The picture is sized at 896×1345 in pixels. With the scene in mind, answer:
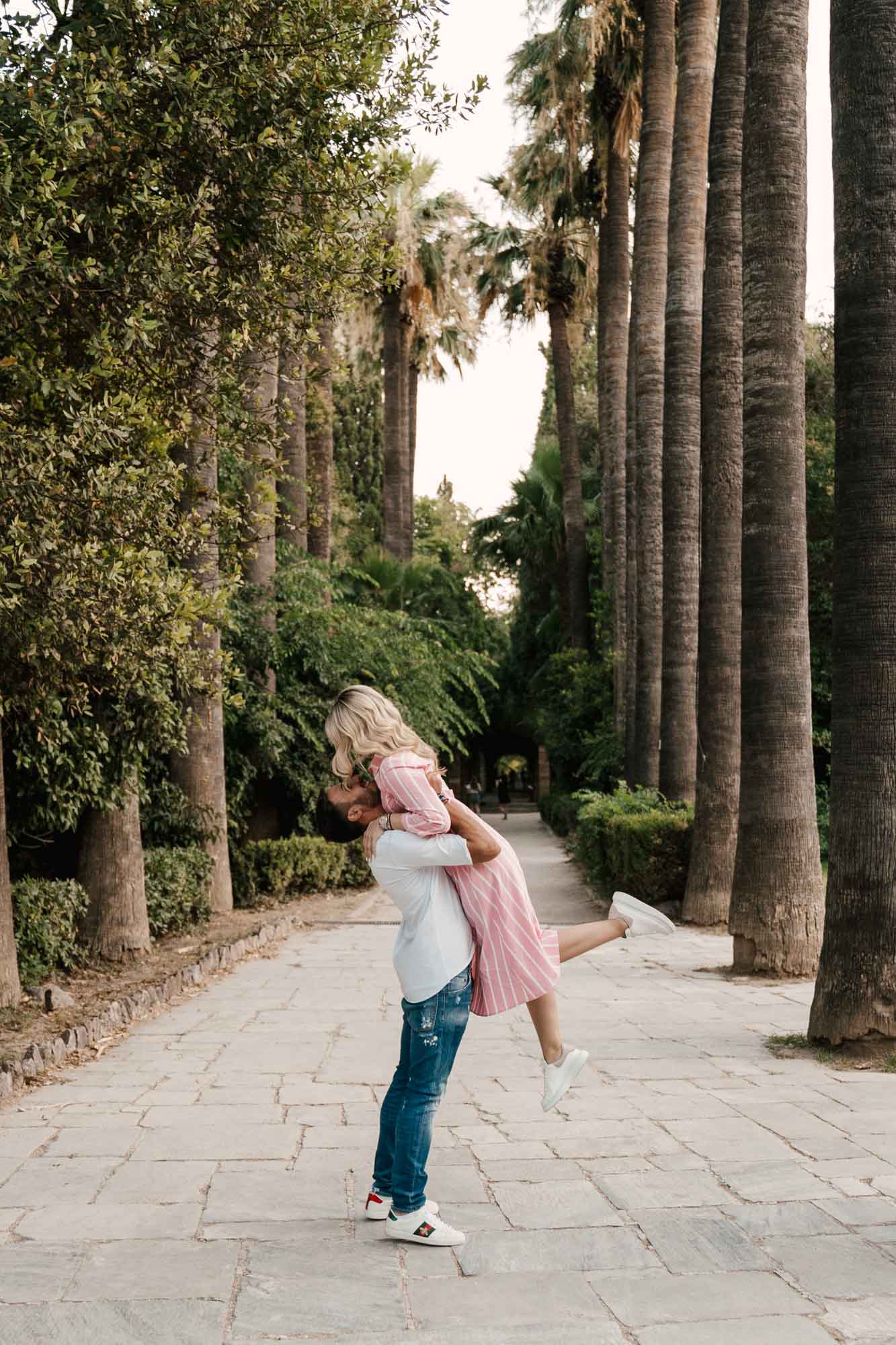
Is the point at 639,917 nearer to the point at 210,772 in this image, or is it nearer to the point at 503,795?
the point at 210,772

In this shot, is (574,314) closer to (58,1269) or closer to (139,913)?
(139,913)

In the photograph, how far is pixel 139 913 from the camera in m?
11.3

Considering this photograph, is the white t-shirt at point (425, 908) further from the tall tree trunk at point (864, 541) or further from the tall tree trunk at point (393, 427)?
the tall tree trunk at point (393, 427)

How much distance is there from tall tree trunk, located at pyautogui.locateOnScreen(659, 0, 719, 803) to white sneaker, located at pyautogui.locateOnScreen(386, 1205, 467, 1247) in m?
11.7

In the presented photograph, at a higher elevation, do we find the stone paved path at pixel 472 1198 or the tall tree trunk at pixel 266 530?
the tall tree trunk at pixel 266 530

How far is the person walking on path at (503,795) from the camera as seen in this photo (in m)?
49.2

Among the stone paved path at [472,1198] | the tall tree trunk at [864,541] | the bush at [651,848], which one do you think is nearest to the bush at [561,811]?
the bush at [651,848]

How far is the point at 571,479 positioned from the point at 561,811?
845 cm

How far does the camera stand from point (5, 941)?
846cm

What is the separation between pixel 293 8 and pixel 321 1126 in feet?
21.6

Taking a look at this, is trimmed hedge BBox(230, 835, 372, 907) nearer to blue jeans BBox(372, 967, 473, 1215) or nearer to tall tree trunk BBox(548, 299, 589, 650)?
blue jeans BBox(372, 967, 473, 1215)

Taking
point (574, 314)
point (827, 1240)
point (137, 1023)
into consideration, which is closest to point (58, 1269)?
point (827, 1240)

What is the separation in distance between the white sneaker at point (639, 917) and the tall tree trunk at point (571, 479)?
26.9 m

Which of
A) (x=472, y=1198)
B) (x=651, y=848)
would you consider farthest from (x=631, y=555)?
(x=472, y=1198)
